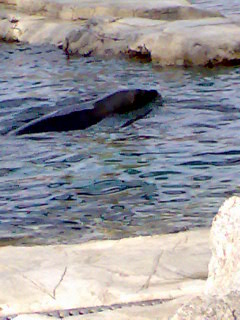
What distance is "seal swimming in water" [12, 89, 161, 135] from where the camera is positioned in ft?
24.1

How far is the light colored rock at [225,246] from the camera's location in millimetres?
2871

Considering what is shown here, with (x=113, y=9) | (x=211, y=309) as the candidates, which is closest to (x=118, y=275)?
(x=211, y=309)

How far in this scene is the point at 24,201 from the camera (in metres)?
5.78

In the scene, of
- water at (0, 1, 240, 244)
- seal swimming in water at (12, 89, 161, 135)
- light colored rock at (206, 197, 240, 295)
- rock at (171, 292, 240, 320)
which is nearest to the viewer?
rock at (171, 292, 240, 320)

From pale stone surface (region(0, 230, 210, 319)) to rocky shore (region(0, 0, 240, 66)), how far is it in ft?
18.3

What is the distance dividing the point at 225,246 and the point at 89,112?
189 inches

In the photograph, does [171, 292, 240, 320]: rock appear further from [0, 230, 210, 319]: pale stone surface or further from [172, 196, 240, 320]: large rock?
[0, 230, 210, 319]: pale stone surface

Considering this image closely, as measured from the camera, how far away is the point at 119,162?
6488 millimetres

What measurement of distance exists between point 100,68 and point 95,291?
6386 millimetres

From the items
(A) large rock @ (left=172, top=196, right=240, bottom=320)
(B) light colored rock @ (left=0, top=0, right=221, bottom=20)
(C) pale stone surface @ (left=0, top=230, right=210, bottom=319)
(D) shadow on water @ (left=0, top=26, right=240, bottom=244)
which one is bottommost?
(D) shadow on water @ (left=0, top=26, right=240, bottom=244)

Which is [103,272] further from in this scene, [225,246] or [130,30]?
[130,30]

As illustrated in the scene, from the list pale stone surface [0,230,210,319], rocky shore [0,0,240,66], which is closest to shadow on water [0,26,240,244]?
rocky shore [0,0,240,66]

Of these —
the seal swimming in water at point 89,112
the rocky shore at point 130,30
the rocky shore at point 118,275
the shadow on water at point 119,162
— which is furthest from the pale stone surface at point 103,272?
the rocky shore at point 130,30

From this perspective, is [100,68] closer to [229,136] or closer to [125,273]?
[229,136]
